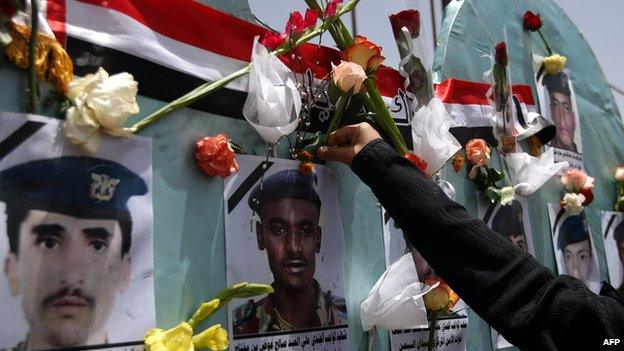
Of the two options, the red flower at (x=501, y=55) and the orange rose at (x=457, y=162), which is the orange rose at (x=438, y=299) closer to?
the orange rose at (x=457, y=162)

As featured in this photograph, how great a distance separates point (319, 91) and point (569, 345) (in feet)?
1.60

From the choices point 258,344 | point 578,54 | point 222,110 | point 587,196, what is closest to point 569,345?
point 258,344

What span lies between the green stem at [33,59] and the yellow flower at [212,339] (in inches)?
11.2

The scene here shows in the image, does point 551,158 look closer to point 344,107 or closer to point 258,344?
point 344,107

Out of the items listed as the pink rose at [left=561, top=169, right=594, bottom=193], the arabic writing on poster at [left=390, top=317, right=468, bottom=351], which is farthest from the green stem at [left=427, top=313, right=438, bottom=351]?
the pink rose at [left=561, top=169, right=594, bottom=193]

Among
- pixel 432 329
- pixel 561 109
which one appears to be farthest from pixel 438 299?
pixel 561 109

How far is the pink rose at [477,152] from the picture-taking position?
1.26 metres

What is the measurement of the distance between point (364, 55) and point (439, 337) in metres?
0.48

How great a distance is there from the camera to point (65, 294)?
648 mm

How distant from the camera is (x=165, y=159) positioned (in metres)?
0.77

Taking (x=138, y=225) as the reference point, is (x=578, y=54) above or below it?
above

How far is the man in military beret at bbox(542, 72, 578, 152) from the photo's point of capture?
1612 mm

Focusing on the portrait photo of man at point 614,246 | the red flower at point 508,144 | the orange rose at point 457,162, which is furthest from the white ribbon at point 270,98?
the portrait photo of man at point 614,246

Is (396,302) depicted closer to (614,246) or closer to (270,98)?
(270,98)
